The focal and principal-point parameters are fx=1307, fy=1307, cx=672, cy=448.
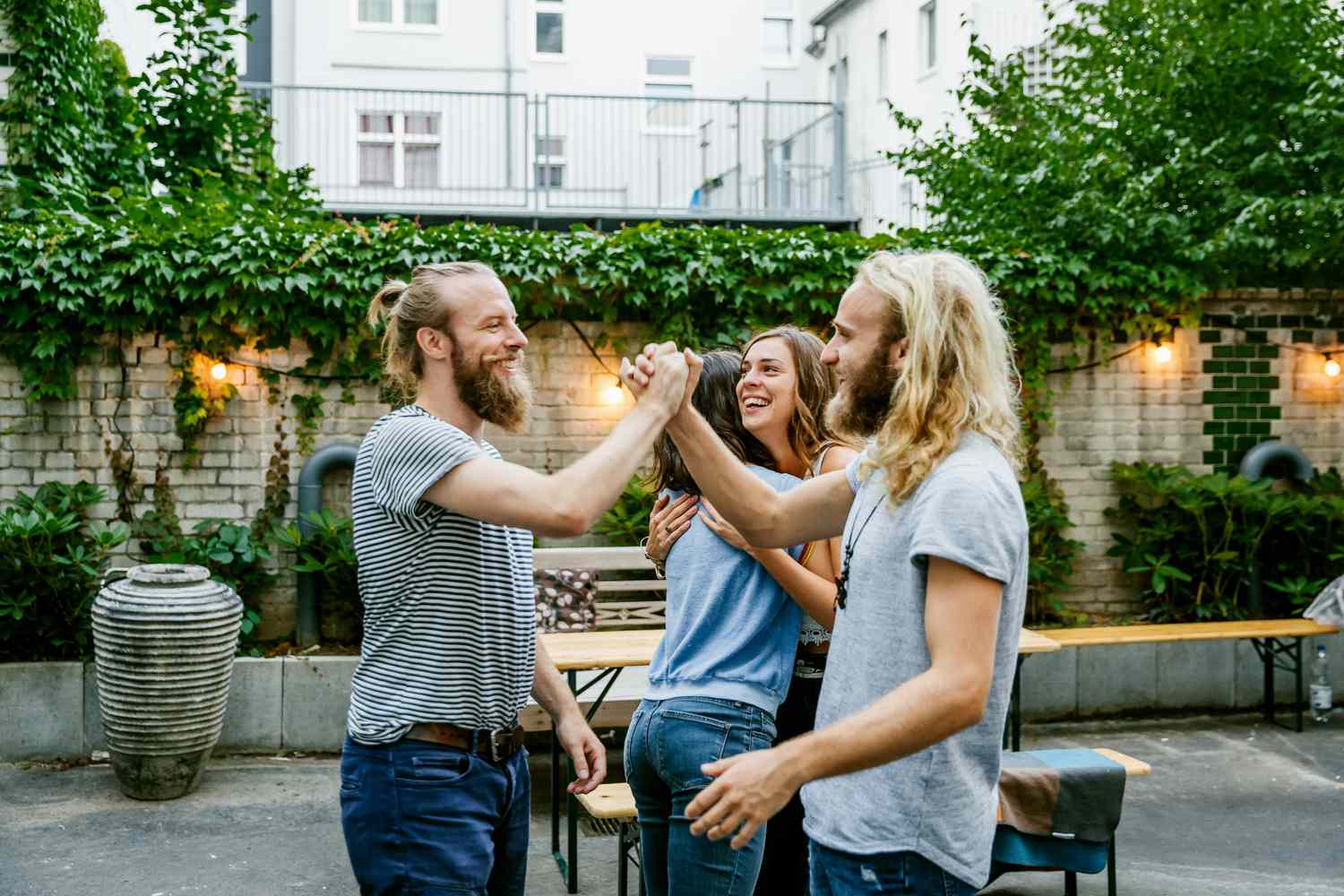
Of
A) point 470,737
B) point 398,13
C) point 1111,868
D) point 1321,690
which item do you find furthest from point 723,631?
point 398,13

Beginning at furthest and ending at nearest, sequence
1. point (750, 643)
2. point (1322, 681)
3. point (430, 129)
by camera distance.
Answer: point (430, 129) < point (1322, 681) < point (750, 643)

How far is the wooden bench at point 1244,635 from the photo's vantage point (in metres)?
7.56

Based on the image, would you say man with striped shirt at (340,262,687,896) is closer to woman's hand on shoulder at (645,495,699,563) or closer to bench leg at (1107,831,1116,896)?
woman's hand on shoulder at (645,495,699,563)

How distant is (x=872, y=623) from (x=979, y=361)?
48 centimetres

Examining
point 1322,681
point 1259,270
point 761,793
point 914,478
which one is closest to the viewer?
point 761,793

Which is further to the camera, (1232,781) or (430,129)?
(430,129)

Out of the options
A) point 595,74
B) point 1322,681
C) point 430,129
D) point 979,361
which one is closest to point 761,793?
point 979,361

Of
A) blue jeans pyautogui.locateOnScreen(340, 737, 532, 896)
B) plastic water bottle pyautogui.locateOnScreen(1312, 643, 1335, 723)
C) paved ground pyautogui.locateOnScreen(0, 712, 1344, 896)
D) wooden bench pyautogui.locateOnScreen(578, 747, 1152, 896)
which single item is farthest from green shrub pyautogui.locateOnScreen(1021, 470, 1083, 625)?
blue jeans pyautogui.locateOnScreen(340, 737, 532, 896)

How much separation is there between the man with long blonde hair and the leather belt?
69 centimetres

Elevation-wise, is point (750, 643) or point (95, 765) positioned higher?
point (750, 643)

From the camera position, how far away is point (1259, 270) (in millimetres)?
8891

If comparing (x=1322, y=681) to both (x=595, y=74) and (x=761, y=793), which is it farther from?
(x=595, y=74)

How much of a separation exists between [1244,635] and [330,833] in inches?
204

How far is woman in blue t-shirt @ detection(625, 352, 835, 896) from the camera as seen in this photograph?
285 cm
